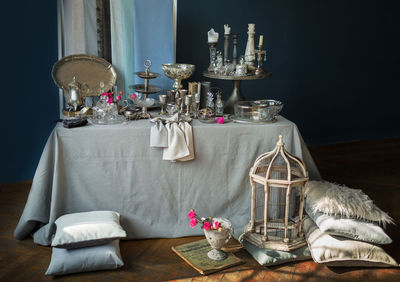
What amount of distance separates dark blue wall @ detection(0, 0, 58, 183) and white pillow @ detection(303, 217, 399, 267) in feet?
8.21

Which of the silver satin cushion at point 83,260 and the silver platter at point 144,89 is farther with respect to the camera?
the silver platter at point 144,89

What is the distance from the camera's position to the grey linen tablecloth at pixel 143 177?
9.63 feet

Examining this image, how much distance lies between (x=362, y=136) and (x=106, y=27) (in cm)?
331

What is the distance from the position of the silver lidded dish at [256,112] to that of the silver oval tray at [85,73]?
1.03 meters

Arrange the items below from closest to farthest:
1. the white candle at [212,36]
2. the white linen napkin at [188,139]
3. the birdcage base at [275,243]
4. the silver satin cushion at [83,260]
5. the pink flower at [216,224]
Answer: the silver satin cushion at [83,260] < the pink flower at [216,224] < the birdcage base at [275,243] < the white linen napkin at [188,139] < the white candle at [212,36]

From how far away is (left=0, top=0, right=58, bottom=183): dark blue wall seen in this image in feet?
12.3

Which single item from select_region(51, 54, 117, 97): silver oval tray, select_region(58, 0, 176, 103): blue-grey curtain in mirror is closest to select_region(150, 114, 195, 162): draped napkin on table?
select_region(51, 54, 117, 97): silver oval tray

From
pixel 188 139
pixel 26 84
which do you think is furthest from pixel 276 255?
pixel 26 84

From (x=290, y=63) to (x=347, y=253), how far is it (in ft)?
8.32

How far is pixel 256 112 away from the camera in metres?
3.20

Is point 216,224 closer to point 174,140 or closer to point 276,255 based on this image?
point 276,255

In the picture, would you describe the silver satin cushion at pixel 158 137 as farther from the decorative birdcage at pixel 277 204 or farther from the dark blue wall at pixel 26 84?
the dark blue wall at pixel 26 84

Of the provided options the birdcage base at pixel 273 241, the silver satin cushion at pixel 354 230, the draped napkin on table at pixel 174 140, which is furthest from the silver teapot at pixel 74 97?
the silver satin cushion at pixel 354 230

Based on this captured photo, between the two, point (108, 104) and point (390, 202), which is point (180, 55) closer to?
point (108, 104)
